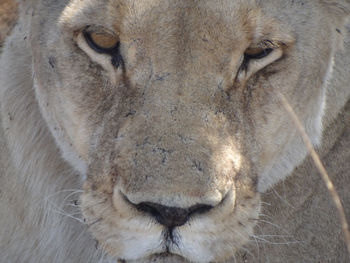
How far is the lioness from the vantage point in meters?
2.07

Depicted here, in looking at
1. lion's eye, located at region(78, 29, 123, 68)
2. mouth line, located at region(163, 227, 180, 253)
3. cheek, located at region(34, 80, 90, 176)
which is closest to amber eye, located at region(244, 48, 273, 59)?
lion's eye, located at region(78, 29, 123, 68)

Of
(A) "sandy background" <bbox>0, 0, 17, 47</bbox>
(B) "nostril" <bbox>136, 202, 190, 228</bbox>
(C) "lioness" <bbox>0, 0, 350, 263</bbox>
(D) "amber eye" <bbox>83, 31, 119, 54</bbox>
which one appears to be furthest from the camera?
(A) "sandy background" <bbox>0, 0, 17, 47</bbox>

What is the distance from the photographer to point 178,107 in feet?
7.20

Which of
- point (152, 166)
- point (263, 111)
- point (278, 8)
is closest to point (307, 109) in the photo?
point (263, 111)

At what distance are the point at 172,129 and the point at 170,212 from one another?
31 cm

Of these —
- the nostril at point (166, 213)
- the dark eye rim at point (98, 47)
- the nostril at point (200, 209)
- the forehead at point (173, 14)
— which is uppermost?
the forehead at point (173, 14)

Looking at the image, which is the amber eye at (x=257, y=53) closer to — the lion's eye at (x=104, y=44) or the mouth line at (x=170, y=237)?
the lion's eye at (x=104, y=44)

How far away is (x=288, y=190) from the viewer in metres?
2.79

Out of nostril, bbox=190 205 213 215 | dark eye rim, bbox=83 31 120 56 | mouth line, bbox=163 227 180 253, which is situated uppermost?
dark eye rim, bbox=83 31 120 56

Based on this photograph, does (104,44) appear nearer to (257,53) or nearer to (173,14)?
(173,14)

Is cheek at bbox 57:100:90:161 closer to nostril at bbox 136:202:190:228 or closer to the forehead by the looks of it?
the forehead

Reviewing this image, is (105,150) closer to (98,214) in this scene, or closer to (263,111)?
(98,214)

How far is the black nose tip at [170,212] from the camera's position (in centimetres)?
195

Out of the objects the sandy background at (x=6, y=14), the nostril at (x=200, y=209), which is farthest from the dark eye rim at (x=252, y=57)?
the sandy background at (x=6, y=14)
